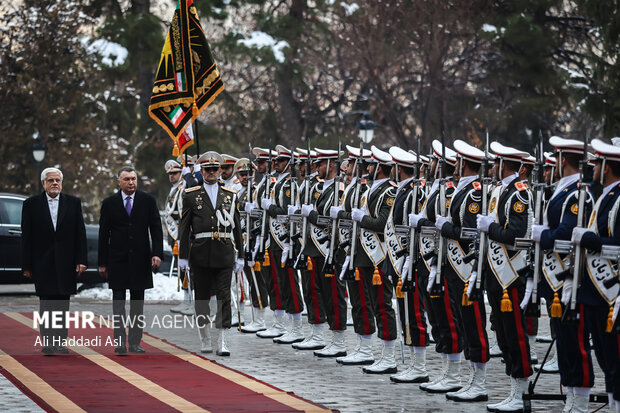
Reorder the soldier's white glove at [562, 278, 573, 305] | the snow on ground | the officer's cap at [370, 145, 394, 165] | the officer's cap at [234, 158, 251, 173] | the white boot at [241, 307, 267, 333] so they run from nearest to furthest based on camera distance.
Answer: the soldier's white glove at [562, 278, 573, 305]
the officer's cap at [370, 145, 394, 165]
the white boot at [241, 307, 267, 333]
the officer's cap at [234, 158, 251, 173]
the snow on ground

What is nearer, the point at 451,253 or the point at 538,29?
the point at 451,253

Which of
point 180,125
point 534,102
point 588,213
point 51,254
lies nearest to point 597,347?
point 588,213

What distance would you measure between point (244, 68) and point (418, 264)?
94.9 ft

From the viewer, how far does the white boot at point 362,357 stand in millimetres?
12336

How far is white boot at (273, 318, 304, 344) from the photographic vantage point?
14203 mm

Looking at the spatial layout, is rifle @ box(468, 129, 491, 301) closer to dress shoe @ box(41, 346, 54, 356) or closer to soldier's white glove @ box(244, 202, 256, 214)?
dress shoe @ box(41, 346, 54, 356)

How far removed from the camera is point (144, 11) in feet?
115

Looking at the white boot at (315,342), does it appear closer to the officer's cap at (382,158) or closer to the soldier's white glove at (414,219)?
the officer's cap at (382,158)

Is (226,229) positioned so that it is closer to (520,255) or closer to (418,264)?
(418,264)

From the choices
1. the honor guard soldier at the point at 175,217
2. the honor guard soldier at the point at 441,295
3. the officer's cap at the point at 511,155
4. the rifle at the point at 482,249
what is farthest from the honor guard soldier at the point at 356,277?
the honor guard soldier at the point at 175,217

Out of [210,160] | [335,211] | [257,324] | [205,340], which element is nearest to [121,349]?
[205,340]

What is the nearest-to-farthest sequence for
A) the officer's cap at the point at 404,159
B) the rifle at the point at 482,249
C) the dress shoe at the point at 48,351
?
the rifle at the point at 482,249 → the officer's cap at the point at 404,159 → the dress shoe at the point at 48,351

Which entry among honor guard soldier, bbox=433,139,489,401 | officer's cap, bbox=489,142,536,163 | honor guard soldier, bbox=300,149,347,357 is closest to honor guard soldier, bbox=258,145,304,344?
honor guard soldier, bbox=300,149,347,357

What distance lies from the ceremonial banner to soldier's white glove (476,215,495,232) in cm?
716
